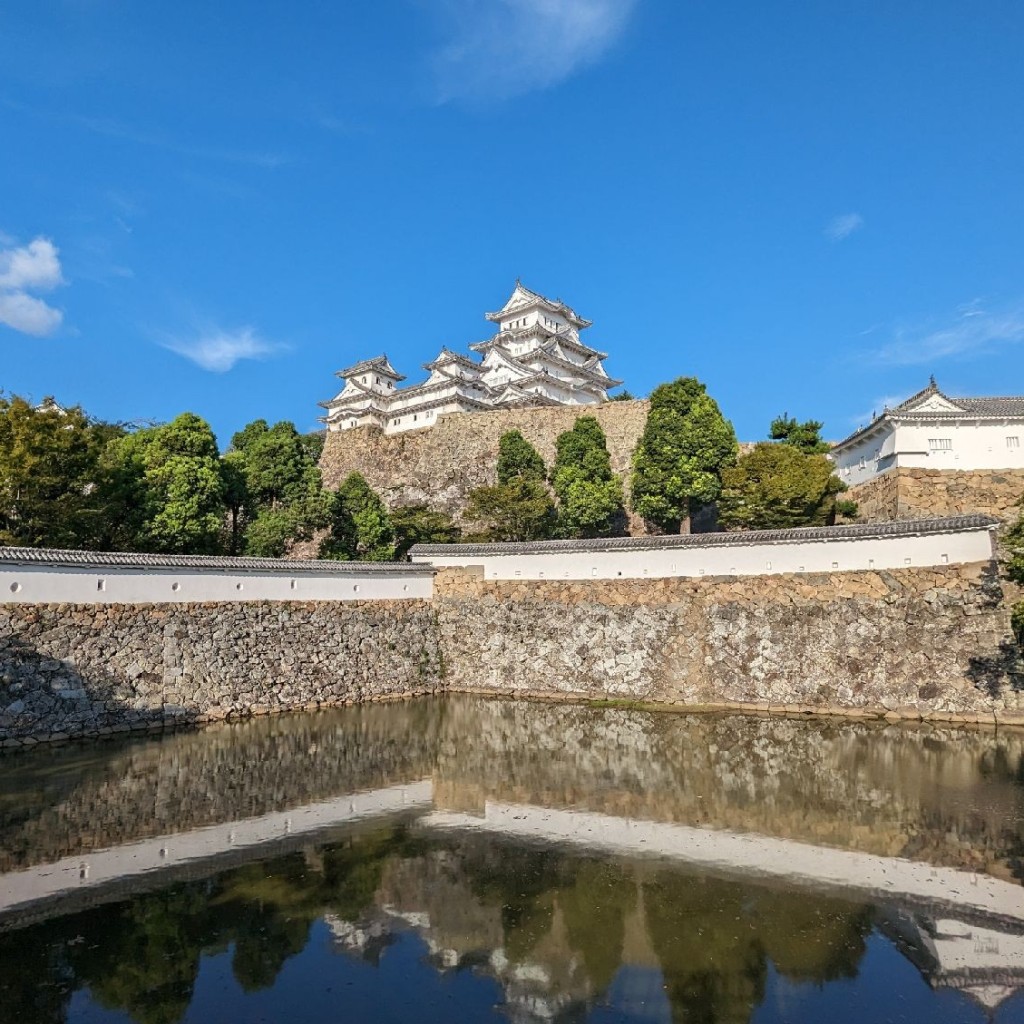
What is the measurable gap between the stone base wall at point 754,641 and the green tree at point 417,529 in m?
5.08

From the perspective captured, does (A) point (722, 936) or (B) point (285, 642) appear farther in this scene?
(B) point (285, 642)

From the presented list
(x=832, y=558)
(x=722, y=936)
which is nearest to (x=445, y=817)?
(x=722, y=936)

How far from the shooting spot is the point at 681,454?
874 inches

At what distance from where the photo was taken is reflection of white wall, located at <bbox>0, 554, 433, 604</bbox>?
12.3 metres

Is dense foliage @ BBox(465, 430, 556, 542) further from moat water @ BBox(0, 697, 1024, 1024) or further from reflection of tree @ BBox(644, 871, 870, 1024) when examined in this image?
reflection of tree @ BBox(644, 871, 870, 1024)

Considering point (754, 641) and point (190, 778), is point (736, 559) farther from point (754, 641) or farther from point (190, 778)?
point (190, 778)

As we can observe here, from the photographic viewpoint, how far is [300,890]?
21.0 ft

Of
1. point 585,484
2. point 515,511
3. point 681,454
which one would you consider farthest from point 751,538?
point 515,511

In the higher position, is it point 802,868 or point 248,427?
point 248,427

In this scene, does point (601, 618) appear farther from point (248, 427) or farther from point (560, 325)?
point (560, 325)

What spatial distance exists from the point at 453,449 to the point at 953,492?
1894 centimetres

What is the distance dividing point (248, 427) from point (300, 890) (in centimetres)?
2112

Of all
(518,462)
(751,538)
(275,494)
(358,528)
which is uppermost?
(518,462)

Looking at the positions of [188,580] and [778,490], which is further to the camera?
[778,490]
